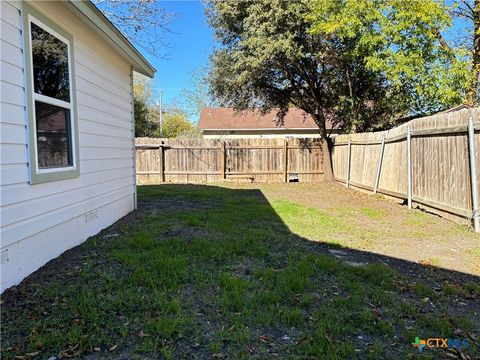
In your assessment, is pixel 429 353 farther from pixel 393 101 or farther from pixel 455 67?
pixel 393 101

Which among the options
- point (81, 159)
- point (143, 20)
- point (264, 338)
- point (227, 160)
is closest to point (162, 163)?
point (227, 160)

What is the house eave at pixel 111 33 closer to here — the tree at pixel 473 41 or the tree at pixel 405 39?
the tree at pixel 405 39

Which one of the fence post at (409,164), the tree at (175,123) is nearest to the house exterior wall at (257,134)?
the tree at (175,123)

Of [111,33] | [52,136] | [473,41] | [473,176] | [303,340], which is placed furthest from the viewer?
[473,41]

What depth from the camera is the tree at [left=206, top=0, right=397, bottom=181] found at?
10.1 meters

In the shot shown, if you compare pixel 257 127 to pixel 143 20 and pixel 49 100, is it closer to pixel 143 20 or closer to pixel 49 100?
pixel 143 20

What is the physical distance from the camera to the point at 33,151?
3.25m

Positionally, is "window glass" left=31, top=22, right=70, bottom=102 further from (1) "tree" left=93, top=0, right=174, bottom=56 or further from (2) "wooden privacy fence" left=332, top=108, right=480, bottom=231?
(2) "wooden privacy fence" left=332, top=108, right=480, bottom=231

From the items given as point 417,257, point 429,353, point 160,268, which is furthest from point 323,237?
point 429,353

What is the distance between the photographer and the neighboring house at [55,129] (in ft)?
9.77

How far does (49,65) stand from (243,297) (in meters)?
3.13

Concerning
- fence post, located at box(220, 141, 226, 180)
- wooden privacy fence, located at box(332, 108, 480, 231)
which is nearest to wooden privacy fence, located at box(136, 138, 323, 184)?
fence post, located at box(220, 141, 226, 180)

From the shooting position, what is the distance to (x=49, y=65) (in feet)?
12.0

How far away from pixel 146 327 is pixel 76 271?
137 cm
